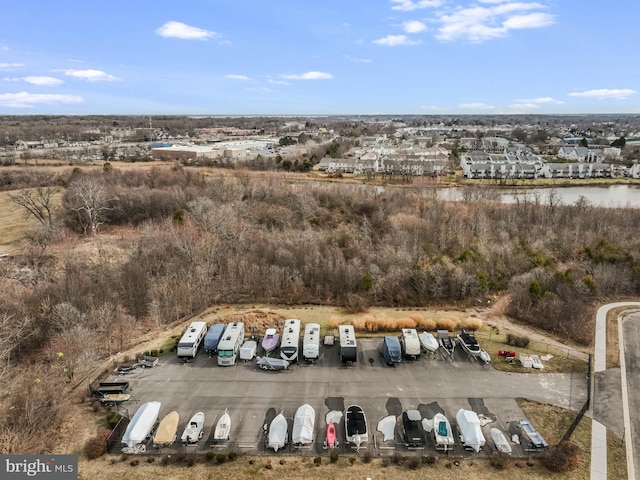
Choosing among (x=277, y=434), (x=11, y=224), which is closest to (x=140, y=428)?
(x=277, y=434)

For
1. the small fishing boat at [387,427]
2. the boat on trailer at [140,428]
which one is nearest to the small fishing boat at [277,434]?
the small fishing boat at [387,427]

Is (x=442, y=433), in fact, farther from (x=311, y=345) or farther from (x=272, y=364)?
(x=272, y=364)

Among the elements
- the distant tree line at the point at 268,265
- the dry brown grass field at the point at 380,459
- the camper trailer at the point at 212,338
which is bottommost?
the dry brown grass field at the point at 380,459

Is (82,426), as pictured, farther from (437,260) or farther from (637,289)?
(637,289)

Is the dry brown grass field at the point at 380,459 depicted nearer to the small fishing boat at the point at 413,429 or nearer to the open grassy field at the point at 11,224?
the small fishing boat at the point at 413,429

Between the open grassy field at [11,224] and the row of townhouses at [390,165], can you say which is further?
the row of townhouses at [390,165]

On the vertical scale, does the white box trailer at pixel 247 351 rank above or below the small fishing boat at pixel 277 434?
above
